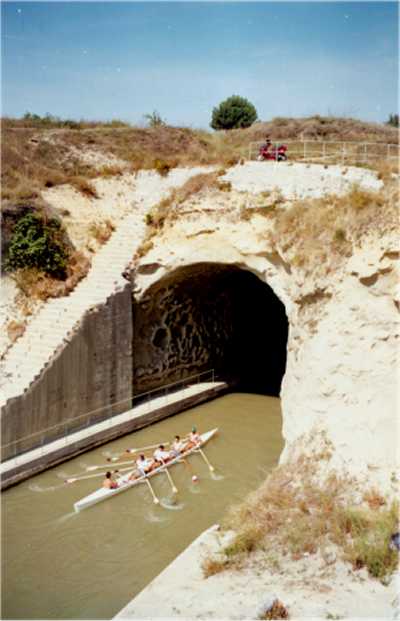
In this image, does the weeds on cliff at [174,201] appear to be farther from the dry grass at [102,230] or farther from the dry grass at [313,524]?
the dry grass at [313,524]

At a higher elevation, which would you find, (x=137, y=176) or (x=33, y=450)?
(x=137, y=176)

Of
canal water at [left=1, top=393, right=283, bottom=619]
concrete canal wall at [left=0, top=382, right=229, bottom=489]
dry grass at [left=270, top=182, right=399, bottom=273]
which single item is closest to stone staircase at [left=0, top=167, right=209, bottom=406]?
concrete canal wall at [left=0, top=382, right=229, bottom=489]

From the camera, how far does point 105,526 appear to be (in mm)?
12820

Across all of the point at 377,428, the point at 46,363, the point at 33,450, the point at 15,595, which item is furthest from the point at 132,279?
the point at 15,595

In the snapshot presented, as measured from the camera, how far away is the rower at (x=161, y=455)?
1534 cm

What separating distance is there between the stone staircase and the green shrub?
A: 1.02 meters

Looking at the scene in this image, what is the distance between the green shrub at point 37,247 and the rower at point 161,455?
6.50 metres

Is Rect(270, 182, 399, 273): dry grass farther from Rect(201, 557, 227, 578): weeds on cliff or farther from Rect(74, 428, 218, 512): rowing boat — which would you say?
Rect(201, 557, 227, 578): weeds on cliff

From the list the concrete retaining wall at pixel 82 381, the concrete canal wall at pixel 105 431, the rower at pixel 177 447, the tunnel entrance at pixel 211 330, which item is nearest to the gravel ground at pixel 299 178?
the tunnel entrance at pixel 211 330

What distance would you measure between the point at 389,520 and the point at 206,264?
9.81m

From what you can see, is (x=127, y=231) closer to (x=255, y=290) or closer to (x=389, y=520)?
(x=255, y=290)

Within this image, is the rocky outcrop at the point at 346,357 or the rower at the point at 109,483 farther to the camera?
the rower at the point at 109,483

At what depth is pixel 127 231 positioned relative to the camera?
20.1 metres

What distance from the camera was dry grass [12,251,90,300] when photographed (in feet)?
59.6
